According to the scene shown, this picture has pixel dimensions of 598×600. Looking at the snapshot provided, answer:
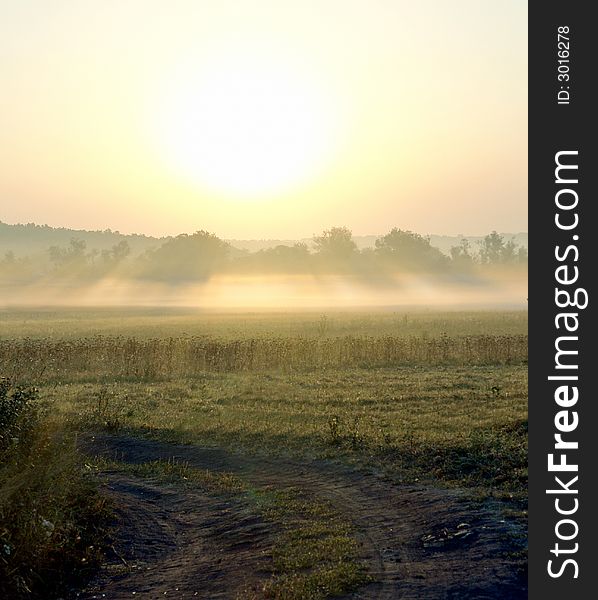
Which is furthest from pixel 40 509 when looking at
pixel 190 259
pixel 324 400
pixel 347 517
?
pixel 190 259

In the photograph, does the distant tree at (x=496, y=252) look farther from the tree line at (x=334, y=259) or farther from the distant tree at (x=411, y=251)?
the distant tree at (x=411, y=251)

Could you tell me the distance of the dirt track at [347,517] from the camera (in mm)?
9406

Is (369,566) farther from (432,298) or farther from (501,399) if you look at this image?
(432,298)

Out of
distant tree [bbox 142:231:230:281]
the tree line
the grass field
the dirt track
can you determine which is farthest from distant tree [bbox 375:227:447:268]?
the dirt track

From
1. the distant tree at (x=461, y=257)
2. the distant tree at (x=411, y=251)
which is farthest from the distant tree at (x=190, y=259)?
the distant tree at (x=461, y=257)

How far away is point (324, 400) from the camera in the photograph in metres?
24.3

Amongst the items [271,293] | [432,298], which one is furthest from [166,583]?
[271,293]

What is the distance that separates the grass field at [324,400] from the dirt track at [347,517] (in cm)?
Result: 53

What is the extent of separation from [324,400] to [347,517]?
11.9 meters

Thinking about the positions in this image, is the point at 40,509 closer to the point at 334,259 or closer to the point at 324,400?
the point at 324,400

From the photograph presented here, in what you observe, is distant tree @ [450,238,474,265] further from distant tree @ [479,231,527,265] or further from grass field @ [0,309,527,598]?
grass field @ [0,309,527,598]

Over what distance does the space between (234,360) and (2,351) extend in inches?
365

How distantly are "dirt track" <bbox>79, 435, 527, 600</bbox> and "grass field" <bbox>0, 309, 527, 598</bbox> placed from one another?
527mm

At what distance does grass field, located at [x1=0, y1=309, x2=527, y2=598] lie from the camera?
15.5m
